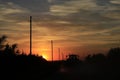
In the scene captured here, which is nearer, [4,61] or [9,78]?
[9,78]

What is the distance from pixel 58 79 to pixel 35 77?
11.7ft

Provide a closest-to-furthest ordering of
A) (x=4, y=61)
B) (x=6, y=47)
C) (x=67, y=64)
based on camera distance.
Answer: (x=4, y=61), (x=6, y=47), (x=67, y=64)

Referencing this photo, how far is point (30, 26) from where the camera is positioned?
5603 centimetres

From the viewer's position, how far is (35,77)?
4069 centimetres

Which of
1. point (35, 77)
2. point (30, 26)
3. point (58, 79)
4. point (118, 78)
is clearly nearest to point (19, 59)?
point (35, 77)

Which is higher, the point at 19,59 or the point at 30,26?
the point at 30,26

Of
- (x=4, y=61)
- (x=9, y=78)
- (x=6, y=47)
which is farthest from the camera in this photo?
(x=6, y=47)

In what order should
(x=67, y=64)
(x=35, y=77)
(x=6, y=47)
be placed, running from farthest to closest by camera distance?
(x=67, y=64) < (x=6, y=47) < (x=35, y=77)

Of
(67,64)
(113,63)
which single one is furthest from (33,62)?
(67,64)

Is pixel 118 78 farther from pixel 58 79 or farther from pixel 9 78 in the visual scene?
pixel 9 78

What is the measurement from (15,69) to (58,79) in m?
7.83

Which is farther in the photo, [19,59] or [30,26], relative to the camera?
[30,26]

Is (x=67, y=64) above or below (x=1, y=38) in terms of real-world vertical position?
below

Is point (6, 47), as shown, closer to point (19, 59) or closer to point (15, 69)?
point (19, 59)
